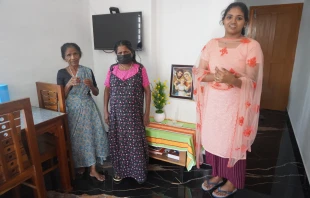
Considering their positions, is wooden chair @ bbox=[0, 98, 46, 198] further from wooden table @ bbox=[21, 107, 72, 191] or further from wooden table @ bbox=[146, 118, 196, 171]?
wooden table @ bbox=[146, 118, 196, 171]

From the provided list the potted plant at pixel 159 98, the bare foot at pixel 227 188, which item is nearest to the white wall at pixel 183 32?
the potted plant at pixel 159 98

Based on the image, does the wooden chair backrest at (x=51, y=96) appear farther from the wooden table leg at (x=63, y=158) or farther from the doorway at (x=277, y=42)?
the doorway at (x=277, y=42)

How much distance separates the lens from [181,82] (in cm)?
204

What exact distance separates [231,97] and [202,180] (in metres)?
0.95

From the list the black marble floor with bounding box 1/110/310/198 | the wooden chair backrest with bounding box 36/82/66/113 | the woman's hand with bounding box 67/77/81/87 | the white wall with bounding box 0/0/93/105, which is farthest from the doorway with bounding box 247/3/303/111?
the wooden chair backrest with bounding box 36/82/66/113

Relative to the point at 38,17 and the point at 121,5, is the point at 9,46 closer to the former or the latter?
the point at 38,17

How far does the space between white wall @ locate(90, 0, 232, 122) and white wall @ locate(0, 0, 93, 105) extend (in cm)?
37

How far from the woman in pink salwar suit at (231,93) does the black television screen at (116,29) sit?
2.65 ft

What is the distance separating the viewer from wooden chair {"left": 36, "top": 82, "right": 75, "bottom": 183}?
5.16ft

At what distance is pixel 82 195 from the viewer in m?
1.70

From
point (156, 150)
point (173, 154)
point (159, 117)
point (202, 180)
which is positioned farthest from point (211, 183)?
point (159, 117)

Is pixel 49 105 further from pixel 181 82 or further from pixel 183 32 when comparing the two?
pixel 183 32

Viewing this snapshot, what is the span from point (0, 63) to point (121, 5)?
4.14ft

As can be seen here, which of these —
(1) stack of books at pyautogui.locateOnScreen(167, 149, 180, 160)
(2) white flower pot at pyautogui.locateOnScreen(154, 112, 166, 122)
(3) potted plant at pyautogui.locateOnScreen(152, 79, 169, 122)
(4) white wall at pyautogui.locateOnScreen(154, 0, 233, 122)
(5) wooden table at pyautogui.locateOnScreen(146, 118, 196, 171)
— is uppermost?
(4) white wall at pyautogui.locateOnScreen(154, 0, 233, 122)
